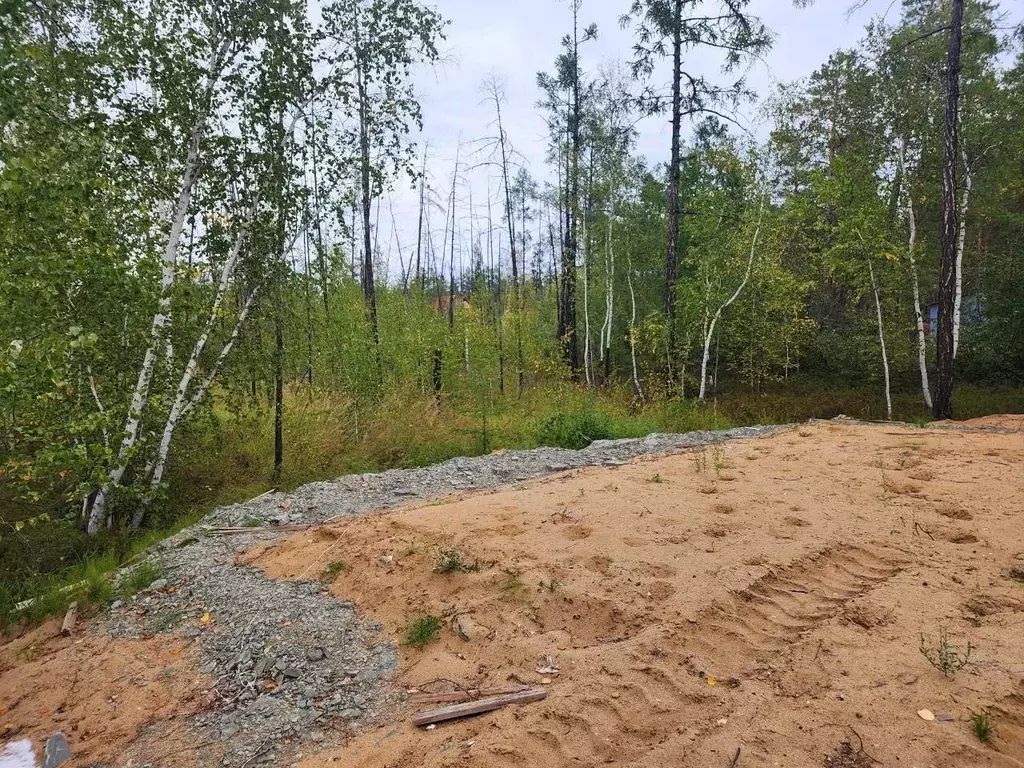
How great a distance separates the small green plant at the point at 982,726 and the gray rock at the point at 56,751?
170 inches

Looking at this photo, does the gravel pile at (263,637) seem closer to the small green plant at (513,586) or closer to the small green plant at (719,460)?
the small green plant at (513,586)

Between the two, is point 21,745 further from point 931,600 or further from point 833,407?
point 833,407

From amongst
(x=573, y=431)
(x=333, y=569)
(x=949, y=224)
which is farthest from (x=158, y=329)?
(x=949, y=224)

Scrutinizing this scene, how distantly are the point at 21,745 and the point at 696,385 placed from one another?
724 inches

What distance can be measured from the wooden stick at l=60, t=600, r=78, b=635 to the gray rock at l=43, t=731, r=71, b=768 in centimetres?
134

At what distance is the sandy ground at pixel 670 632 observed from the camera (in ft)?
7.86

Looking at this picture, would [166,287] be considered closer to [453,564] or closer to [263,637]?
[263,637]

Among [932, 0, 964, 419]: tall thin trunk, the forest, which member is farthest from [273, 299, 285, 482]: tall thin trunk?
[932, 0, 964, 419]: tall thin trunk

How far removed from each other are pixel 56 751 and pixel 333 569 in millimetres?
1894

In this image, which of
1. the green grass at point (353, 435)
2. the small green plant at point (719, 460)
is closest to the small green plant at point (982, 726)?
the small green plant at point (719, 460)

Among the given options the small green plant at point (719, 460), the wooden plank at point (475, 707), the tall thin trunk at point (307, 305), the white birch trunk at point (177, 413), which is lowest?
the wooden plank at point (475, 707)

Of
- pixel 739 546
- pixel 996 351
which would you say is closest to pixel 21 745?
pixel 739 546

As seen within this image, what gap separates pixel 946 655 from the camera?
2639 millimetres

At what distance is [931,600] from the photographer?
3355 millimetres
